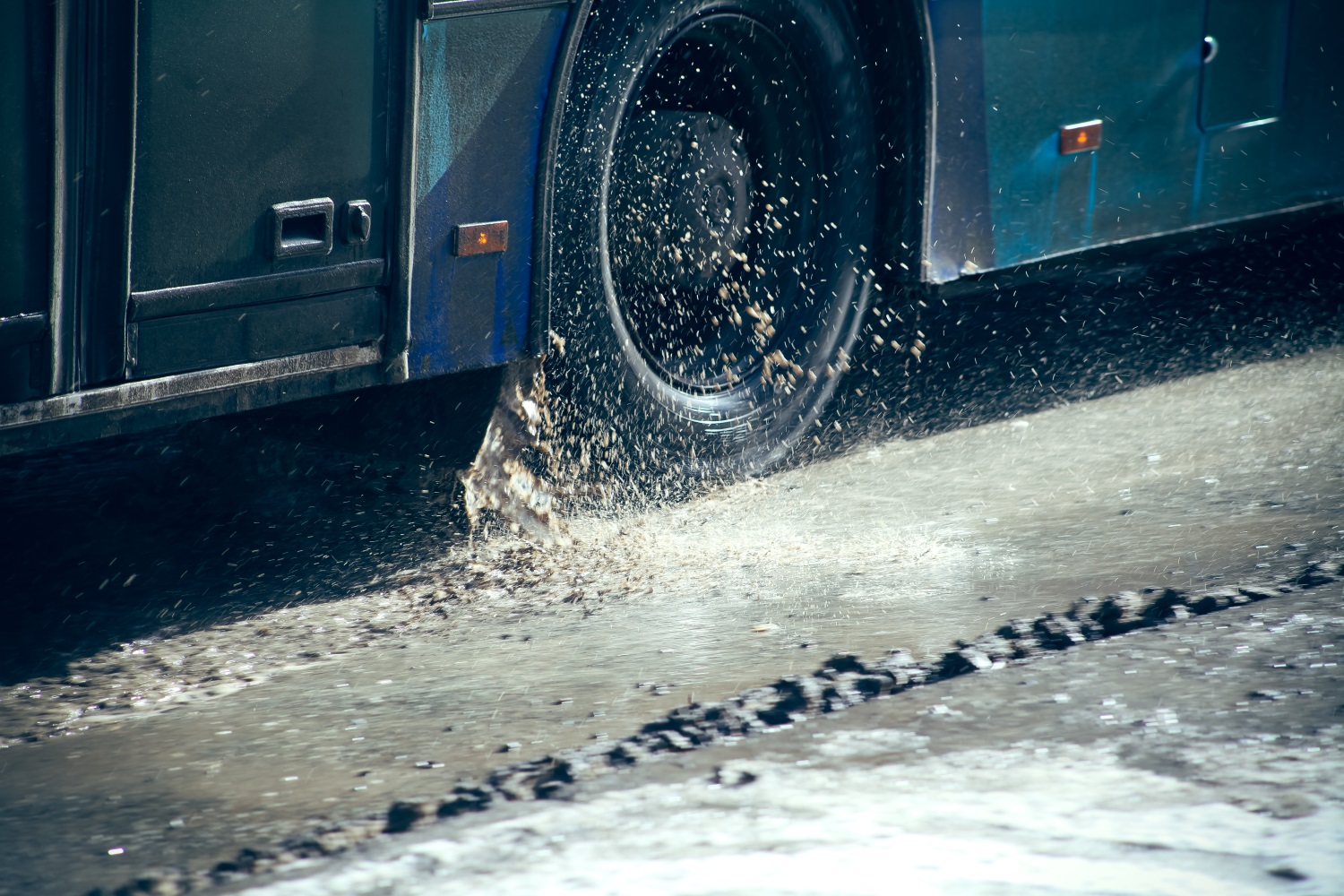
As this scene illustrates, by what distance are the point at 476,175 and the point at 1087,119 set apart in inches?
62.5

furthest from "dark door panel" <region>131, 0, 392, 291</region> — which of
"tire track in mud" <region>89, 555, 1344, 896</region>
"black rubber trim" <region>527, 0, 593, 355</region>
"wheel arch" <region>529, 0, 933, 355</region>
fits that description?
"wheel arch" <region>529, 0, 933, 355</region>

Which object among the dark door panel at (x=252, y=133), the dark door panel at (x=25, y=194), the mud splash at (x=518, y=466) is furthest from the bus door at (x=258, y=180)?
the mud splash at (x=518, y=466)

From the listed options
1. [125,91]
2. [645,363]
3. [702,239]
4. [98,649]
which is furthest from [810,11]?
[98,649]

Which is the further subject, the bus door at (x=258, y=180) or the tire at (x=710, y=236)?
the tire at (x=710, y=236)

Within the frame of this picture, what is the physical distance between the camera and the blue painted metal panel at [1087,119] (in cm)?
348

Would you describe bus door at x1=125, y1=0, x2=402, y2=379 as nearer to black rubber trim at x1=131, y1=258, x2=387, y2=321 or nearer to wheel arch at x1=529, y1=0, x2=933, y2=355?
black rubber trim at x1=131, y1=258, x2=387, y2=321

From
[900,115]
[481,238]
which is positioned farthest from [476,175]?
[900,115]

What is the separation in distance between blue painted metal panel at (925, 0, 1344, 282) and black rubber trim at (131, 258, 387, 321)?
54.5 inches

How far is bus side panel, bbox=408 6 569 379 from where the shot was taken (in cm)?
266

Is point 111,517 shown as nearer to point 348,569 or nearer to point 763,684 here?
point 348,569

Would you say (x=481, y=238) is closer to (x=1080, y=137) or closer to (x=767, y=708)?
(x=767, y=708)

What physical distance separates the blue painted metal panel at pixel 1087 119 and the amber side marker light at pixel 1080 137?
0.02m

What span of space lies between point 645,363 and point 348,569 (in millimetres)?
742

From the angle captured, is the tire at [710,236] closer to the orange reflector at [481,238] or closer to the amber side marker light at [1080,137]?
the orange reflector at [481,238]
